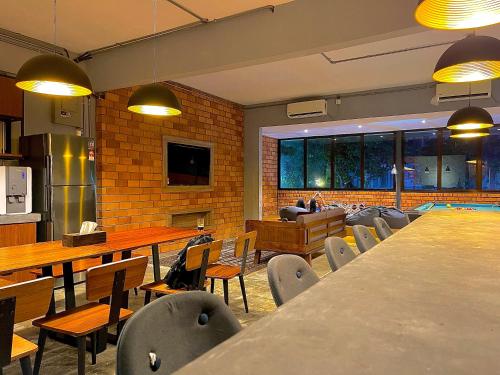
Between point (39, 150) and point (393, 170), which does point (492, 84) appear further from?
point (39, 150)

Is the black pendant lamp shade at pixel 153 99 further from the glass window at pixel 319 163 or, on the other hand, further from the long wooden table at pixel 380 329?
the glass window at pixel 319 163

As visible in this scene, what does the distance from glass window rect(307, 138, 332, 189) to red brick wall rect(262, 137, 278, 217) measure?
951 millimetres

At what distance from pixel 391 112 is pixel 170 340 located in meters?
6.35

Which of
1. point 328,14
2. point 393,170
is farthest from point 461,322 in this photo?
point 393,170

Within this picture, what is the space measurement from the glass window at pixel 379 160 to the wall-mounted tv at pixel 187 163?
4.77 meters

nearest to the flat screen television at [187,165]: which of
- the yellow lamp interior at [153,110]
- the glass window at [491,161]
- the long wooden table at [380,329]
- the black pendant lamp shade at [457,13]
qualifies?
the yellow lamp interior at [153,110]

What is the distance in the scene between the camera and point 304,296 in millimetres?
997

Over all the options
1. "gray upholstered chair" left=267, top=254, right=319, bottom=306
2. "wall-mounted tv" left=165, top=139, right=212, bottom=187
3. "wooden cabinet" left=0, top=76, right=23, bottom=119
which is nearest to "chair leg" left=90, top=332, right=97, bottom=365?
"gray upholstered chair" left=267, top=254, right=319, bottom=306

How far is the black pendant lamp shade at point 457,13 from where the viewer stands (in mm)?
1624

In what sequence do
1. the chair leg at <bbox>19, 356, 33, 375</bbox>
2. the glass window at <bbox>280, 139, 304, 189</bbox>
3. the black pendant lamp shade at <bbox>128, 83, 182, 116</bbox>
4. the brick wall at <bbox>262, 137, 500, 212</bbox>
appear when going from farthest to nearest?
the glass window at <bbox>280, 139, 304, 189</bbox> → the brick wall at <bbox>262, 137, 500, 212</bbox> → the black pendant lamp shade at <bbox>128, 83, 182, 116</bbox> → the chair leg at <bbox>19, 356, 33, 375</bbox>

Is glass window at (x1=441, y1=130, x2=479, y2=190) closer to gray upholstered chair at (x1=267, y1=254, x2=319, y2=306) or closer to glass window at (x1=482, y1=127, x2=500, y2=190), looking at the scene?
glass window at (x1=482, y1=127, x2=500, y2=190)

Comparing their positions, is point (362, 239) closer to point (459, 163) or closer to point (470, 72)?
point (470, 72)

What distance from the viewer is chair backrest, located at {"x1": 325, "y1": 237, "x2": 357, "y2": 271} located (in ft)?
6.38

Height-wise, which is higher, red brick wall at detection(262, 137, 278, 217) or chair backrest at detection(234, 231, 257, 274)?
red brick wall at detection(262, 137, 278, 217)
